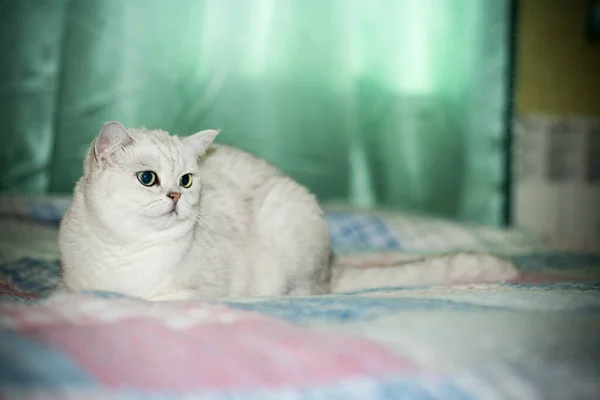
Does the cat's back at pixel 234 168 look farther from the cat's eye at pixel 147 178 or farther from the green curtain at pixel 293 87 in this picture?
the green curtain at pixel 293 87

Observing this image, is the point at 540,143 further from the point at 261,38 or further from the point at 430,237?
the point at 261,38

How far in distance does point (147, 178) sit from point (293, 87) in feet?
6.57

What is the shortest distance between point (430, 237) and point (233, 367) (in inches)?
73.3

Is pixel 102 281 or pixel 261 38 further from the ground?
pixel 261 38

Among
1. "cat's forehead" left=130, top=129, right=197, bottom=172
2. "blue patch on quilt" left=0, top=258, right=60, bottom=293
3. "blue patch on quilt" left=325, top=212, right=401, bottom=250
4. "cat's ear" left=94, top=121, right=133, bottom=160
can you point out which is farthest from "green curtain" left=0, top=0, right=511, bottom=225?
"cat's ear" left=94, top=121, right=133, bottom=160

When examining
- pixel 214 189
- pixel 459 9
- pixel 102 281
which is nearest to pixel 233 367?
pixel 102 281

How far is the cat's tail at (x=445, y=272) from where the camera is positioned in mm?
1607

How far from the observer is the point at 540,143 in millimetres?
3549

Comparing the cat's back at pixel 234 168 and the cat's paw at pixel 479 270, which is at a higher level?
the cat's back at pixel 234 168

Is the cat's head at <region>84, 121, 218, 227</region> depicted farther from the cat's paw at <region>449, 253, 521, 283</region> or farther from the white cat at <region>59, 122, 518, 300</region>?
the cat's paw at <region>449, 253, 521, 283</region>

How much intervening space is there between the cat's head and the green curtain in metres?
1.71

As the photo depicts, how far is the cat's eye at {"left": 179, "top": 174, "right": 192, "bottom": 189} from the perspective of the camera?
1411 millimetres

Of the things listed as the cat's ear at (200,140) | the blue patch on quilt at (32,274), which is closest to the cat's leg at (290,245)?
the cat's ear at (200,140)

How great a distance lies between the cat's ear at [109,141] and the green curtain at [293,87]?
175 cm
